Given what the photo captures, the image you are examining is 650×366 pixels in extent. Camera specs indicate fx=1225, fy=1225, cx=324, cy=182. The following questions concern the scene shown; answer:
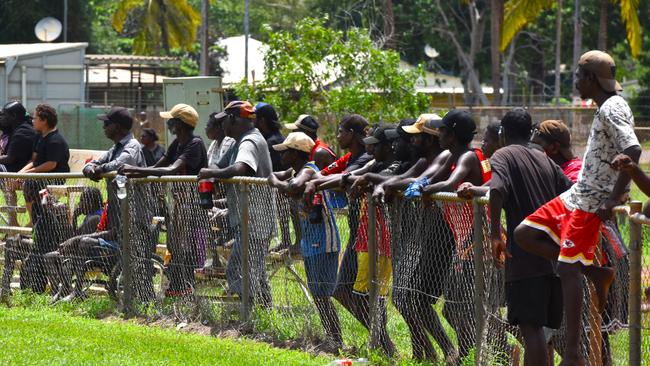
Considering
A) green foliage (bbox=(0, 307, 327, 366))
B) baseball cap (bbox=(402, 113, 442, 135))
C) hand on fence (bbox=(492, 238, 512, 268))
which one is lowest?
green foliage (bbox=(0, 307, 327, 366))

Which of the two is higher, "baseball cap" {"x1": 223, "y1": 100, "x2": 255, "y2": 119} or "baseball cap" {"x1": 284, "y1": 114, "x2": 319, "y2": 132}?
"baseball cap" {"x1": 223, "y1": 100, "x2": 255, "y2": 119}

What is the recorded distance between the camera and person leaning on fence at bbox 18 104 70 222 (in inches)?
484

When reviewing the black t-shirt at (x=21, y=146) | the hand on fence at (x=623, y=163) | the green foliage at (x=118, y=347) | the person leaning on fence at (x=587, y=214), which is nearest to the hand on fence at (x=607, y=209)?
the person leaning on fence at (x=587, y=214)

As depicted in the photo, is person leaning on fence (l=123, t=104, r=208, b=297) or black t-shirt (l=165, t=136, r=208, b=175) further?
Answer: black t-shirt (l=165, t=136, r=208, b=175)

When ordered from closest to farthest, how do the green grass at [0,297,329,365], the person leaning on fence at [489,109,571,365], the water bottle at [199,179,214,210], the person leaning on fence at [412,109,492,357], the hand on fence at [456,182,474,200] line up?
the person leaning on fence at [489,109,571,365], the hand on fence at [456,182,474,200], the person leaning on fence at [412,109,492,357], the green grass at [0,297,329,365], the water bottle at [199,179,214,210]

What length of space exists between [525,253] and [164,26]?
154ft

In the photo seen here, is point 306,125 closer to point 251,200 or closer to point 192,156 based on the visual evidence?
point 192,156

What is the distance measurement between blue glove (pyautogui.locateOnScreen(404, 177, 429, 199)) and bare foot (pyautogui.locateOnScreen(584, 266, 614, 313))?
1.55 metres

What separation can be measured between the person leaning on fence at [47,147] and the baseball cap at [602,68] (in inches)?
275

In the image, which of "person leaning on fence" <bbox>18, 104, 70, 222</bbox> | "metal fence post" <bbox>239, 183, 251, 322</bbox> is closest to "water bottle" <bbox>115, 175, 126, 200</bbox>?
"metal fence post" <bbox>239, 183, 251, 322</bbox>

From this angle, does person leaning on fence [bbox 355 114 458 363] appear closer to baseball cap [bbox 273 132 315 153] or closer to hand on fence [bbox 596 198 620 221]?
baseball cap [bbox 273 132 315 153]

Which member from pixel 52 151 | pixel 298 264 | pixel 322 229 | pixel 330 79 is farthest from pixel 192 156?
pixel 330 79

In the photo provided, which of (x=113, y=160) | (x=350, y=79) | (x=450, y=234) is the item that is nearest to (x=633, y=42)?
(x=350, y=79)

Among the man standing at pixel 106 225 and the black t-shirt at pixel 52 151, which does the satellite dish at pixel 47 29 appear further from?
the man standing at pixel 106 225
